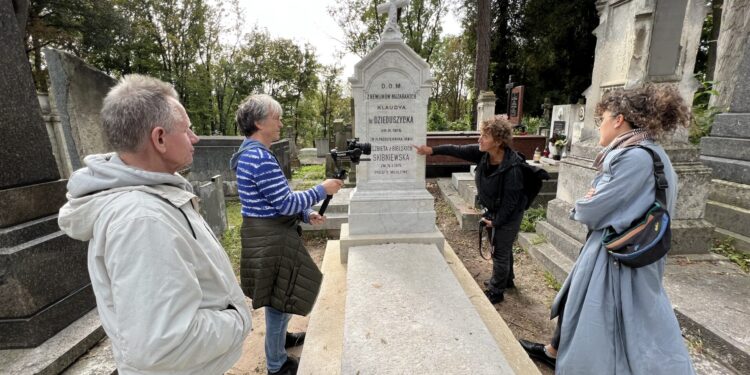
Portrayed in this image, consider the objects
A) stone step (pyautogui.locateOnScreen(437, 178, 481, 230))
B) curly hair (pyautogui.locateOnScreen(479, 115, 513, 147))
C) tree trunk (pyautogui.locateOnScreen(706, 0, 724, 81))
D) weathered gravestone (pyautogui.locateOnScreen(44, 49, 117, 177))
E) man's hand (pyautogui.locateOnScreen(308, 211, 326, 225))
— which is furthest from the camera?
tree trunk (pyautogui.locateOnScreen(706, 0, 724, 81))

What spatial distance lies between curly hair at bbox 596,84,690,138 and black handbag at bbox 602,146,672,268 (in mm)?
196

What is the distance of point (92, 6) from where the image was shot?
16344 millimetres

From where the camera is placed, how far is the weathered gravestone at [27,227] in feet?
6.89

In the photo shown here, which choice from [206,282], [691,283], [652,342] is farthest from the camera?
[691,283]

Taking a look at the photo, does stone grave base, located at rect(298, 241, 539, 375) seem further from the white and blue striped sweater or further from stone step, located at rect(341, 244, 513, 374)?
the white and blue striped sweater

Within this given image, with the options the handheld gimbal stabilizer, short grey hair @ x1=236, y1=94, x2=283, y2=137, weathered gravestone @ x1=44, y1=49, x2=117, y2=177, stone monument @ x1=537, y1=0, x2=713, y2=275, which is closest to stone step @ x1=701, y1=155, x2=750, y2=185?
stone monument @ x1=537, y1=0, x2=713, y2=275

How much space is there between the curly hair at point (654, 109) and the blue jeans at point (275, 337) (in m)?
2.68

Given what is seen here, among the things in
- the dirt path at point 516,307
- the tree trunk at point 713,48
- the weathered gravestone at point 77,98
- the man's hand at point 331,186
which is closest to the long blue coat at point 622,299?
the dirt path at point 516,307

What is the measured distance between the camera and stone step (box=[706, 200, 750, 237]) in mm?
3693

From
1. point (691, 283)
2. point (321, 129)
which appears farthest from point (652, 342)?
point (321, 129)

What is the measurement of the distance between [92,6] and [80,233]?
71.7ft

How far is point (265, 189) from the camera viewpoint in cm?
224

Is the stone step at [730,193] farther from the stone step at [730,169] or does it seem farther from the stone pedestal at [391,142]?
the stone pedestal at [391,142]

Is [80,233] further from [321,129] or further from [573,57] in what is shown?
[321,129]
